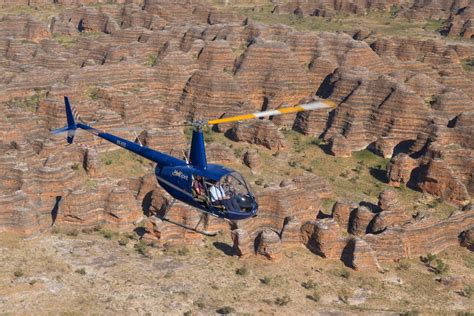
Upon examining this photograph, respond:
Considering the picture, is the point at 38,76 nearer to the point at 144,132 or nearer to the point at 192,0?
the point at 144,132

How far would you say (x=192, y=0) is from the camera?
103062 mm

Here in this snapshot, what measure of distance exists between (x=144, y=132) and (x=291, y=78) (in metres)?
18.1

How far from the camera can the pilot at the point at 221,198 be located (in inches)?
1136

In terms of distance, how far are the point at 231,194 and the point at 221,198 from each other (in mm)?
533

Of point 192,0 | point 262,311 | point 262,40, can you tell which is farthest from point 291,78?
point 192,0

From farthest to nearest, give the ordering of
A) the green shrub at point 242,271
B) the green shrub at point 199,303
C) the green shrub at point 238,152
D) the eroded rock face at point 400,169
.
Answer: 1. the green shrub at point 238,152
2. the eroded rock face at point 400,169
3. the green shrub at point 242,271
4. the green shrub at point 199,303

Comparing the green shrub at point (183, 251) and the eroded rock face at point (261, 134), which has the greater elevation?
the eroded rock face at point (261, 134)

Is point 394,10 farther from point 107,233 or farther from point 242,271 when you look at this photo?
point 242,271

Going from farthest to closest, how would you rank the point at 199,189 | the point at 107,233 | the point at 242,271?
the point at 107,233
the point at 242,271
the point at 199,189

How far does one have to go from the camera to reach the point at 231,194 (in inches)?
1136

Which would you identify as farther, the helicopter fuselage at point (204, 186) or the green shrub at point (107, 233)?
the green shrub at point (107, 233)

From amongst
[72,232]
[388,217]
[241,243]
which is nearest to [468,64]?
[388,217]

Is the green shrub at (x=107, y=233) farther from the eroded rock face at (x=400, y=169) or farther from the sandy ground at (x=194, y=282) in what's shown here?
the eroded rock face at (x=400, y=169)

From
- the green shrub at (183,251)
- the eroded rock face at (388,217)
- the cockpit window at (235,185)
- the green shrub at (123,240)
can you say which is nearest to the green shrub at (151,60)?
the green shrub at (123,240)
